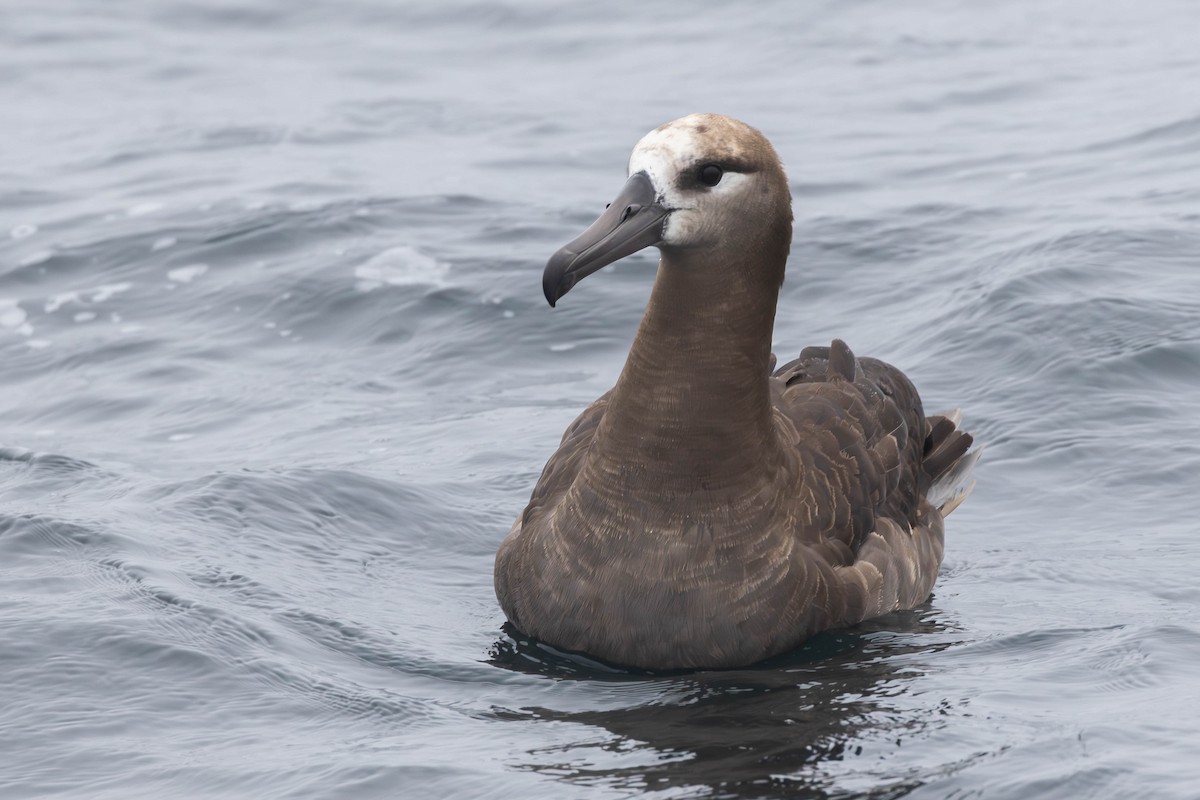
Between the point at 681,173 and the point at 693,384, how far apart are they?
0.92 metres

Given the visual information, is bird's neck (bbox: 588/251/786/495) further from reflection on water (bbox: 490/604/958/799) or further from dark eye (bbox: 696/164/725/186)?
reflection on water (bbox: 490/604/958/799)

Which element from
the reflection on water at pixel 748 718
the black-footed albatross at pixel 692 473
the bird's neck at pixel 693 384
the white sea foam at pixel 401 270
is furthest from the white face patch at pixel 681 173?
the white sea foam at pixel 401 270

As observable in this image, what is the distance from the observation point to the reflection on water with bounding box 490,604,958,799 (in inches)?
260

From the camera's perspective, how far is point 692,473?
7.89 metres

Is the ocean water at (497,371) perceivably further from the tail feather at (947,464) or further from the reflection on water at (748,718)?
the tail feather at (947,464)

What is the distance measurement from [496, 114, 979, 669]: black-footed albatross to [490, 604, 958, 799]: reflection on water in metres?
0.12

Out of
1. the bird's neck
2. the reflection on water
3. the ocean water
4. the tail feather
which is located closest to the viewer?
the reflection on water

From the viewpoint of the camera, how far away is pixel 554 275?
737 centimetres

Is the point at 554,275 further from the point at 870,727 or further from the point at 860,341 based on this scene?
the point at 860,341

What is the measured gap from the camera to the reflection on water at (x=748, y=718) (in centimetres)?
661

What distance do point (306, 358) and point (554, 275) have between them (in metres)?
6.40

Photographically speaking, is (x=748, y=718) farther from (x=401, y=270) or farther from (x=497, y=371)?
(x=401, y=270)

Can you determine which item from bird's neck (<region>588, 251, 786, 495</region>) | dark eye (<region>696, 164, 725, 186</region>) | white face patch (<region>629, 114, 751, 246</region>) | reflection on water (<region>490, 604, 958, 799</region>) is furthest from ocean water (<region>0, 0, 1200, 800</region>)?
dark eye (<region>696, 164, 725, 186</region>)

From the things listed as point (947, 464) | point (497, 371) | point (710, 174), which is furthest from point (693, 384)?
point (497, 371)
